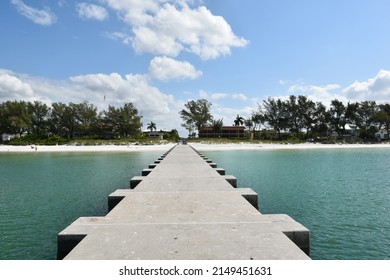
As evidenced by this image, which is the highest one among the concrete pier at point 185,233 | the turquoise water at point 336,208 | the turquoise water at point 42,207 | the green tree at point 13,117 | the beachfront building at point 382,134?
the green tree at point 13,117

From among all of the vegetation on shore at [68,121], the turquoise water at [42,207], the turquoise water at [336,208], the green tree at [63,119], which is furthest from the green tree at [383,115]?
the green tree at [63,119]

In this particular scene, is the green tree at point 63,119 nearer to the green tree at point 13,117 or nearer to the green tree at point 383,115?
the green tree at point 13,117

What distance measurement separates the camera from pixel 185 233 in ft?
18.7

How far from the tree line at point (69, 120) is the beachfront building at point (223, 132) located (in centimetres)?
2683

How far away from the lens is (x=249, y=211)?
743cm

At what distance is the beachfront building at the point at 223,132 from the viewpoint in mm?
113750
